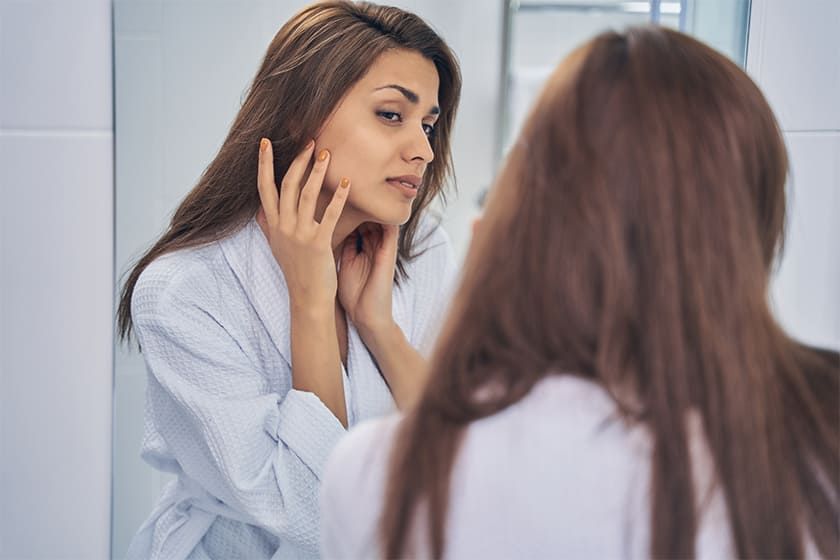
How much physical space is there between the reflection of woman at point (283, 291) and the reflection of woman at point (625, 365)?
0.37 metres

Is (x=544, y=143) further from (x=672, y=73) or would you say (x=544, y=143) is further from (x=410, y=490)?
(x=410, y=490)

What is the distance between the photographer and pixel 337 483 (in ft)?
1.65

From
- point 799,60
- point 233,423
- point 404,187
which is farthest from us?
point 799,60

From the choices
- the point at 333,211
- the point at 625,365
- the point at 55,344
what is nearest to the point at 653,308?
the point at 625,365

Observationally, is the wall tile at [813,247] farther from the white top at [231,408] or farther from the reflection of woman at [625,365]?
the reflection of woman at [625,365]

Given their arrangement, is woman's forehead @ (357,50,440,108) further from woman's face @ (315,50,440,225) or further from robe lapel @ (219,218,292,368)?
robe lapel @ (219,218,292,368)

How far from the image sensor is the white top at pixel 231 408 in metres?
0.84

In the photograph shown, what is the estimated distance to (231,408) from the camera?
837 mm

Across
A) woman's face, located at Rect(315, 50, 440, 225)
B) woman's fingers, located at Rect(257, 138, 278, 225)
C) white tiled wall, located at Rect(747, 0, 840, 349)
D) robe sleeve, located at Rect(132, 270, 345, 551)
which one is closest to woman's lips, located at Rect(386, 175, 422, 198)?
woman's face, located at Rect(315, 50, 440, 225)

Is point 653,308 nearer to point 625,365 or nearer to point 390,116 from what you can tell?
point 625,365

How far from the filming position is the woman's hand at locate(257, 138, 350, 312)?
880 millimetres

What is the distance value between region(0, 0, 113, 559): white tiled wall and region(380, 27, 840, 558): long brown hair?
614 mm

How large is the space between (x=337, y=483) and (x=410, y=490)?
0.17 ft

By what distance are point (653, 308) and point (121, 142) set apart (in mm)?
685
